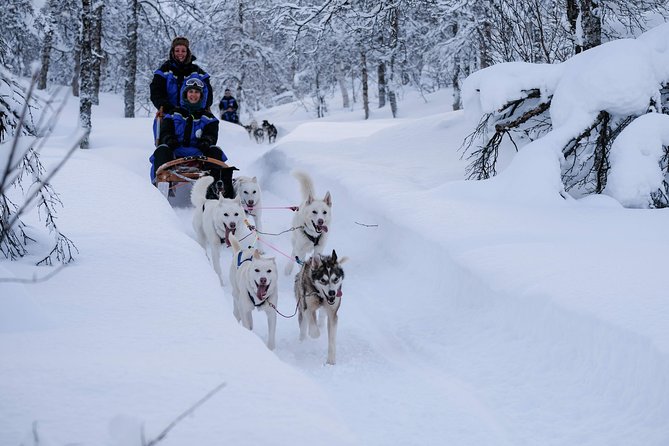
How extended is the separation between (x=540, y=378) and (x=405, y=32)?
2189 cm

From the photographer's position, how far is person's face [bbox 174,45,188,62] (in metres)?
8.61


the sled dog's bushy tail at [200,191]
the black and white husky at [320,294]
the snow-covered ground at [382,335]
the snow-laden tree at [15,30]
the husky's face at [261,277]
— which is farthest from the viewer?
the sled dog's bushy tail at [200,191]

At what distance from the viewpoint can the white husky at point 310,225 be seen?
6.14 meters

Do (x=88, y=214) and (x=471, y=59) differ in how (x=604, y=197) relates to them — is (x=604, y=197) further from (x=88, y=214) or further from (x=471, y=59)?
(x=471, y=59)

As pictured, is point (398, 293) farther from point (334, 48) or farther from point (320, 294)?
point (334, 48)

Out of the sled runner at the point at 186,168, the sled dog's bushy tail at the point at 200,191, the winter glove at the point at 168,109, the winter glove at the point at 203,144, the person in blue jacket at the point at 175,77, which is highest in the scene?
the person in blue jacket at the point at 175,77

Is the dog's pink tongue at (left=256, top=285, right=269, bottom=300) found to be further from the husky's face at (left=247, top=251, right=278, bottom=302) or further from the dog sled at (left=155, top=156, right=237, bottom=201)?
the dog sled at (left=155, top=156, right=237, bottom=201)

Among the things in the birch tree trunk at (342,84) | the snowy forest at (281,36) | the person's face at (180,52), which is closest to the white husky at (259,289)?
the person's face at (180,52)

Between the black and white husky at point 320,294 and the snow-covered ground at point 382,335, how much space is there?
7.3 inches

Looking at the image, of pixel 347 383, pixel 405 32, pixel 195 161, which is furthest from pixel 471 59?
pixel 347 383

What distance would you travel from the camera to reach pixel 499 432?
10.5 feet

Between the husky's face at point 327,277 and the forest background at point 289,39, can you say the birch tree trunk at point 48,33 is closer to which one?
the forest background at point 289,39

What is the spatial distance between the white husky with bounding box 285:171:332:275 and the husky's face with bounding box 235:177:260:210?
1377 millimetres

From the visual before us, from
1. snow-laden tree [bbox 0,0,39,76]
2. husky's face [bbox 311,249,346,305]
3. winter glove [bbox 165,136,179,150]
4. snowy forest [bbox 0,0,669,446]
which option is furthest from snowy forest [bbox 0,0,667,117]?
husky's face [bbox 311,249,346,305]
